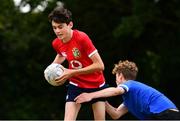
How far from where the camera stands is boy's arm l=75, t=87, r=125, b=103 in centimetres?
657

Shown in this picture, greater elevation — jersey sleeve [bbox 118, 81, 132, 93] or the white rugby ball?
the white rugby ball

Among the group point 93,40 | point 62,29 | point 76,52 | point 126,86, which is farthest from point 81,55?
point 93,40

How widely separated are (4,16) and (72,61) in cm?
1168

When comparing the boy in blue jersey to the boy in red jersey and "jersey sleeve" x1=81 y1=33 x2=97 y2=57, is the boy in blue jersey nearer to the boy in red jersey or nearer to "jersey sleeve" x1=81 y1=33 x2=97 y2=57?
the boy in red jersey

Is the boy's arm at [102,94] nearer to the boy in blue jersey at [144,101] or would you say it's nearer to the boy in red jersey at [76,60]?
the boy in blue jersey at [144,101]

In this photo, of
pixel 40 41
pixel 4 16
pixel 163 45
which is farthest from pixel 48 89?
pixel 163 45

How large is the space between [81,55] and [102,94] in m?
0.64

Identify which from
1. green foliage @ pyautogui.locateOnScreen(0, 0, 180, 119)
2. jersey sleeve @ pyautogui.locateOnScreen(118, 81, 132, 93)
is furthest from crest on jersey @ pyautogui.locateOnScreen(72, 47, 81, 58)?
green foliage @ pyautogui.locateOnScreen(0, 0, 180, 119)

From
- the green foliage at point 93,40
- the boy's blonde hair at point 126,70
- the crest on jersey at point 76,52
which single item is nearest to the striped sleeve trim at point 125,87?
the boy's blonde hair at point 126,70

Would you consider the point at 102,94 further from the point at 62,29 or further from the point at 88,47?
the point at 62,29

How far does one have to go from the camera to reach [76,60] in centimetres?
702

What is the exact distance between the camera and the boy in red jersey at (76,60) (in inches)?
269

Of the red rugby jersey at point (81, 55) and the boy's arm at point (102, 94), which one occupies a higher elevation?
the red rugby jersey at point (81, 55)

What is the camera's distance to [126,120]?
661 inches
